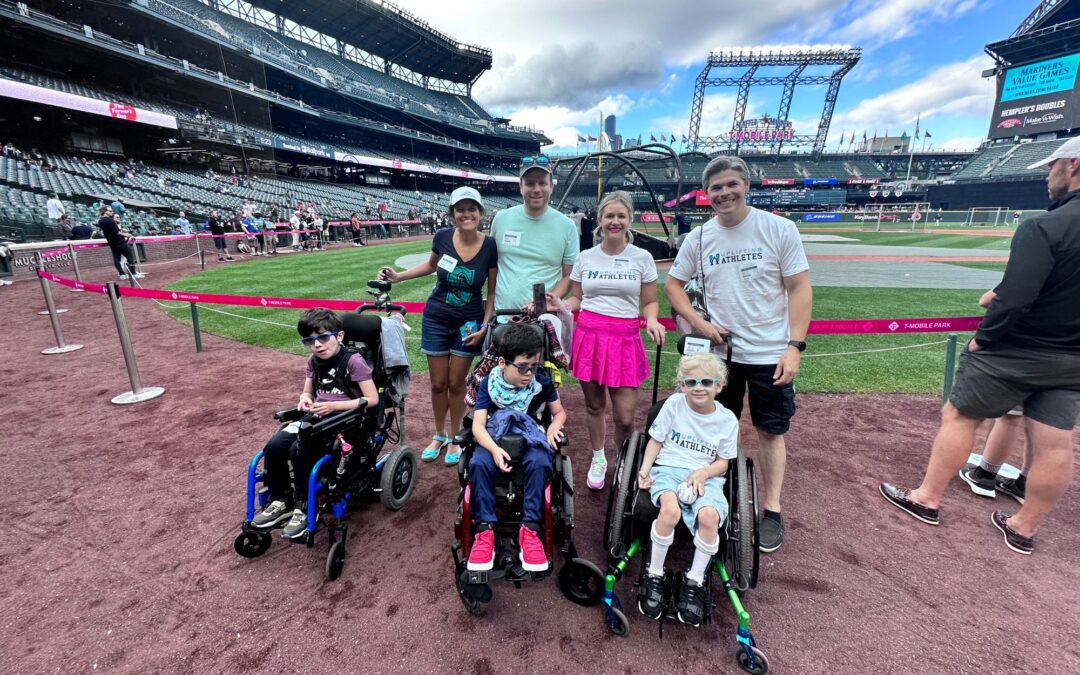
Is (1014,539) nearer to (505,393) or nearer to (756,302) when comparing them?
(756,302)

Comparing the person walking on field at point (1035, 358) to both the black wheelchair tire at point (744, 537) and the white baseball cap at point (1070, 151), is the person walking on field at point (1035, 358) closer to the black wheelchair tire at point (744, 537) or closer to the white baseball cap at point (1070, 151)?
the white baseball cap at point (1070, 151)

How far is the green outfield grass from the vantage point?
5176 millimetres

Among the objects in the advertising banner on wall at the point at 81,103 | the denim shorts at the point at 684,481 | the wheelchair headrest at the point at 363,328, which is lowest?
the denim shorts at the point at 684,481

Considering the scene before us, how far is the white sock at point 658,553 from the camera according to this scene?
2.02 m

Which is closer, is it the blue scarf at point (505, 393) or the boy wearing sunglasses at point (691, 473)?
the boy wearing sunglasses at point (691, 473)

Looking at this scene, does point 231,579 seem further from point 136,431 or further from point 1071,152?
point 1071,152

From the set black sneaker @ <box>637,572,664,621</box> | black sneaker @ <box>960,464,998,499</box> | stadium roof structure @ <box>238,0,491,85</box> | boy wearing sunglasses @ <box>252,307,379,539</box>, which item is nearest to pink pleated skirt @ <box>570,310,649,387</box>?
black sneaker @ <box>637,572,664,621</box>

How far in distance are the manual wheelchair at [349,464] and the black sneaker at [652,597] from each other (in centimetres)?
164

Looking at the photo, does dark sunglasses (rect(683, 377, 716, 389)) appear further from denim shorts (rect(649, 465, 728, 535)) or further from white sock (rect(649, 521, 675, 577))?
white sock (rect(649, 521, 675, 577))

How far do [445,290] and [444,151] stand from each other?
55.1m

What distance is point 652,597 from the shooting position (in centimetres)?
198

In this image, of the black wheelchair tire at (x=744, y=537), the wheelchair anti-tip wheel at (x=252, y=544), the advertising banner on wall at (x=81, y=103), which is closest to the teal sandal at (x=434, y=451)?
the wheelchair anti-tip wheel at (x=252, y=544)

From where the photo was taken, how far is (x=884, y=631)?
207cm

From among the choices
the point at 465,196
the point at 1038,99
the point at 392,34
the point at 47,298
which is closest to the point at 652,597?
the point at 465,196
